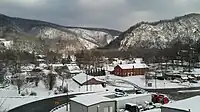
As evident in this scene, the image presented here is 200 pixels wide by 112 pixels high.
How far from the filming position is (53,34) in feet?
454

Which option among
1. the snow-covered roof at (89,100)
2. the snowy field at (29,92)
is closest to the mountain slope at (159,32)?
the snowy field at (29,92)

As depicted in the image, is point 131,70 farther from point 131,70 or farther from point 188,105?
point 188,105

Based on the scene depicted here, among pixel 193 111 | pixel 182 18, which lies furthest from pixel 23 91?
pixel 182 18

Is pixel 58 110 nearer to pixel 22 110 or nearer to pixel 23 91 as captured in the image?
pixel 22 110

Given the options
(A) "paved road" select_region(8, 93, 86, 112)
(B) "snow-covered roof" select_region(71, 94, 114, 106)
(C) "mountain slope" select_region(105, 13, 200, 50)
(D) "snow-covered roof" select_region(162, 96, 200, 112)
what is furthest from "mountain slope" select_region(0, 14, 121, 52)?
(D) "snow-covered roof" select_region(162, 96, 200, 112)

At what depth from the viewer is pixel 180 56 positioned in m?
50.9

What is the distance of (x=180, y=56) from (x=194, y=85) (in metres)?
23.5

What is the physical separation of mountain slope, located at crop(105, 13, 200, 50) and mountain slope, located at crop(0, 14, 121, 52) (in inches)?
942

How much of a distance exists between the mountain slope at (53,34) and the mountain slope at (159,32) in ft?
78.5

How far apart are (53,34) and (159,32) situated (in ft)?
207

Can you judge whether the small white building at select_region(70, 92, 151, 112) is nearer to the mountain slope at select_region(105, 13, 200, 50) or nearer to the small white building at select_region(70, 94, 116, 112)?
the small white building at select_region(70, 94, 116, 112)

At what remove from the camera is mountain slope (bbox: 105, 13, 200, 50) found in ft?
326

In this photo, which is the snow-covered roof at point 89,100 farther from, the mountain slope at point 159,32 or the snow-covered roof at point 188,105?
the mountain slope at point 159,32

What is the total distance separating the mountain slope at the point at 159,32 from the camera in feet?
326
